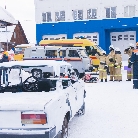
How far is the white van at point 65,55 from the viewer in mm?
18859

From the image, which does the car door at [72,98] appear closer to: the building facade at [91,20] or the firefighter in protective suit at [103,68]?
the firefighter in protective suit at [103,68]

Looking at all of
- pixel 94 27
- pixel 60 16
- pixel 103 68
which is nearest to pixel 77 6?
pixel 60 16

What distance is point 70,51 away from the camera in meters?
19.3

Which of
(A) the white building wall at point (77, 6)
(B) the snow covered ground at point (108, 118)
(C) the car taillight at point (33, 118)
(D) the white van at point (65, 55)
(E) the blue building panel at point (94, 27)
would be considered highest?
(A) the white building wall at point (77, 6)

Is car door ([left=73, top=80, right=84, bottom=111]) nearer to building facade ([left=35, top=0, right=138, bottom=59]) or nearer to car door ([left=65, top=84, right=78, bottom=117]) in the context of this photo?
car door ([left=65, top=84, right=78, bottom=117])

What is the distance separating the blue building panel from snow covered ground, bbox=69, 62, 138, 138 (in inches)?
946

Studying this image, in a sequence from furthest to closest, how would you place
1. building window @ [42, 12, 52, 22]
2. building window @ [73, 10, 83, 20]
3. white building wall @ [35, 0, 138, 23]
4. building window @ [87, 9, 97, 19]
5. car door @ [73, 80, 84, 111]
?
building window @ [42, 12, 52, 22], building window @ [73, 10, 83, 20], building window @ [87, 9, 97, 19], white building wall @ [35, 0, 138, 23], car door @ [73, 80, 84, 111]

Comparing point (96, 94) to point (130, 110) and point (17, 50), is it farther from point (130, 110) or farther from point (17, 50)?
point (17, 50)

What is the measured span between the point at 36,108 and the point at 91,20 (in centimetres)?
3258

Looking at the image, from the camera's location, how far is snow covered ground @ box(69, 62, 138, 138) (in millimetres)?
6848

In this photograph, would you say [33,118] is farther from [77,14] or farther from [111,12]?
[77,14]

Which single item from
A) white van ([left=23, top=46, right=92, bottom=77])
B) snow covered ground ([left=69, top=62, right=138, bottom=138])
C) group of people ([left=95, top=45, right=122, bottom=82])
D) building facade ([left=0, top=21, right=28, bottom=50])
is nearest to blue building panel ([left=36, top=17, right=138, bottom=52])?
white van ([left=23, top=46, right=92, bottom=77])

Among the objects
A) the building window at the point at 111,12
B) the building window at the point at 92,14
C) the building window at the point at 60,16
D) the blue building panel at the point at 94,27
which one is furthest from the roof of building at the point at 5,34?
the building window at the point at 111,12

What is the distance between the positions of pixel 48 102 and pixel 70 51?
46.7ft
